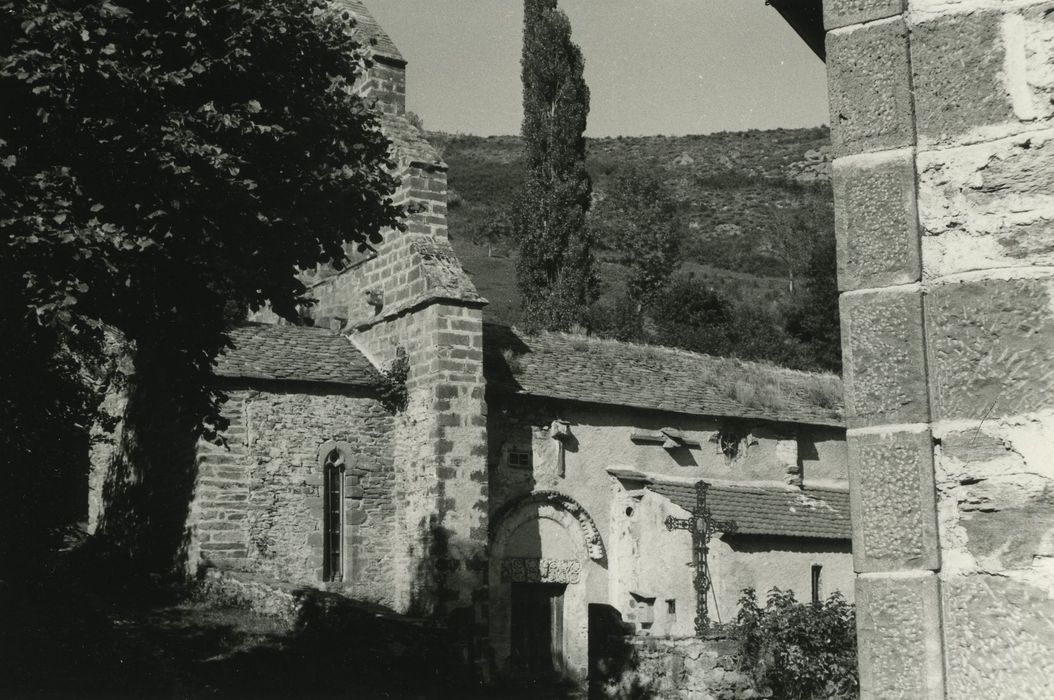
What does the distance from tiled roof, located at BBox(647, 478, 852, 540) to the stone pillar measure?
664 inches

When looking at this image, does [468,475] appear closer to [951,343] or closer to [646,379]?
[646,379]

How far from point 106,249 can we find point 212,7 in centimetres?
239

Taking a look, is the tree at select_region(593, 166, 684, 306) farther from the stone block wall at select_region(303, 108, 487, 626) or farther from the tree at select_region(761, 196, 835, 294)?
the stone block wall at select_region(303, 108, 487, 626)

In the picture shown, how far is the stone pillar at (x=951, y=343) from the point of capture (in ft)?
11.5

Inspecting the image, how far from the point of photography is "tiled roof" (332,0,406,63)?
856 inches

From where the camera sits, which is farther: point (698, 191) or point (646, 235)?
point (698, 191)

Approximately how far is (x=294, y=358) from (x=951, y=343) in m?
17.4

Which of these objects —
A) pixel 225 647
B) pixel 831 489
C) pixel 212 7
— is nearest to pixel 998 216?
pixel 212 7

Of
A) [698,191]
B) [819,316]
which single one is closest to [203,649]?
[819,316]

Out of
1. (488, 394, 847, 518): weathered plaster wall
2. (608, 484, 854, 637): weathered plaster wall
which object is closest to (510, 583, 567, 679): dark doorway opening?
(608, 484, 854, 637): weathered plaster wall

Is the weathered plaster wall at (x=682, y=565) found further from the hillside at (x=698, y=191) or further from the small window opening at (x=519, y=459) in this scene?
the hillside at (x=698, y=191)

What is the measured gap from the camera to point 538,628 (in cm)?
2078

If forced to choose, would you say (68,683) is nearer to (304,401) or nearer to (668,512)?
(304,401)

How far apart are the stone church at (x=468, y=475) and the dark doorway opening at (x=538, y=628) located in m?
0.04
